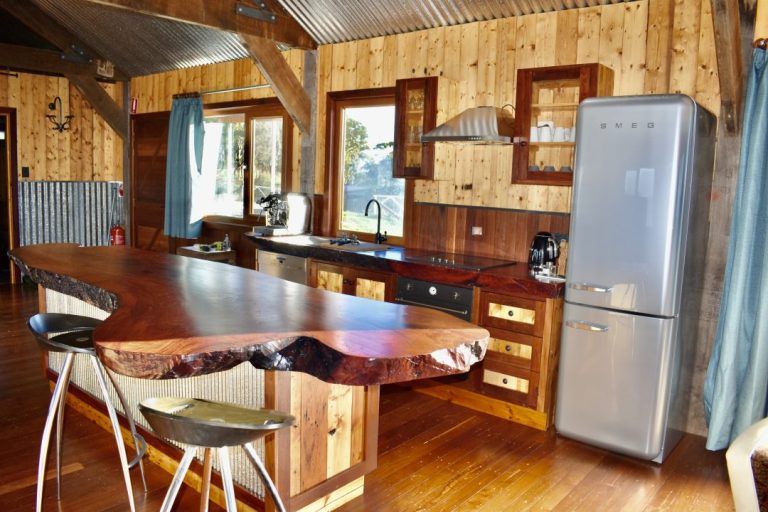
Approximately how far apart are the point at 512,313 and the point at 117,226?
6.48m

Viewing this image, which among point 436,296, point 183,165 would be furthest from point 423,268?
point 183,165

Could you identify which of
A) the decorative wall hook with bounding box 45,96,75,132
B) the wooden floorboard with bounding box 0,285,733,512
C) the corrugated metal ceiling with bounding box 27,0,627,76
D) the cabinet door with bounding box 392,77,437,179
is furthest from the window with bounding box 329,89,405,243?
the decorative wall hook with bounding box 45,96,75,132

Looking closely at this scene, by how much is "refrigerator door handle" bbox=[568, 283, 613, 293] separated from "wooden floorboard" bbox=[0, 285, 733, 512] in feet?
2.89

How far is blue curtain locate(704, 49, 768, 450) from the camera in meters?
3.29

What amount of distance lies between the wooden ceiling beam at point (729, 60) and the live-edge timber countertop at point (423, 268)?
1310 mm

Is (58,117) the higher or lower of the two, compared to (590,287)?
higher

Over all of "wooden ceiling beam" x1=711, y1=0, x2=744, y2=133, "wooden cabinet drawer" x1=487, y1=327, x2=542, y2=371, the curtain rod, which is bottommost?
"wooden cabinet drawer" x1=487, y1=327, x2=542, y2=371

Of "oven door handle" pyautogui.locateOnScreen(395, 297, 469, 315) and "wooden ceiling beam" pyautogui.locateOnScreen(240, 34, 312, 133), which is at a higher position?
"wooden ceiling beam" pyautogui.locateOnScreen(240, 34, 312, 133)

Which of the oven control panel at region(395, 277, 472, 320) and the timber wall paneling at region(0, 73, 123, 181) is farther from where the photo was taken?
the timber wall paneling at region(0, 73, 123, 181)

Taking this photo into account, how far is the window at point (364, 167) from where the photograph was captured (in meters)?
5.21

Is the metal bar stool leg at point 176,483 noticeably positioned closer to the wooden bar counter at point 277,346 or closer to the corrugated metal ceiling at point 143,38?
the wooden bar counter at point 277,346

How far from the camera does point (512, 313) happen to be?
3758mm

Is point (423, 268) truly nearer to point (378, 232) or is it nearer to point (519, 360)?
point (519, 360)

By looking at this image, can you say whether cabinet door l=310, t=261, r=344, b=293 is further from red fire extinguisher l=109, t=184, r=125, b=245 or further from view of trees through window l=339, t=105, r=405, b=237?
red fire extinguisher l=109, t=184, r=125, b=245
